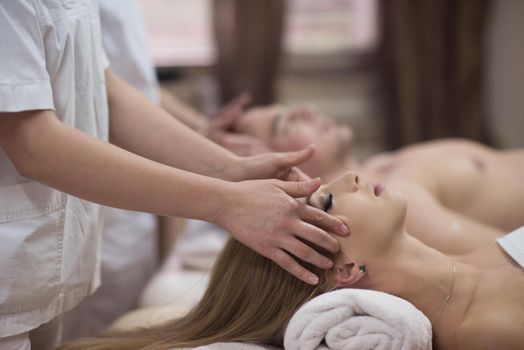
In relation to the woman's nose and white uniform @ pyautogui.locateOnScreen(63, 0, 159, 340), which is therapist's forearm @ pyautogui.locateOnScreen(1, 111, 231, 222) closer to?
the woman's nose

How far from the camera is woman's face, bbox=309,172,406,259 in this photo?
1349mm

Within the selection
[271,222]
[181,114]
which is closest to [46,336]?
[271,222]

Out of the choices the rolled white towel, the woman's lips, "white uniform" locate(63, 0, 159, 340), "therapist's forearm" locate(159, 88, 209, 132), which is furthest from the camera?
"therapist's forearm" locate(159, 88, 209, 132)

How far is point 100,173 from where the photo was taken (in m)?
1.17

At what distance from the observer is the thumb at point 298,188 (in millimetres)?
1263

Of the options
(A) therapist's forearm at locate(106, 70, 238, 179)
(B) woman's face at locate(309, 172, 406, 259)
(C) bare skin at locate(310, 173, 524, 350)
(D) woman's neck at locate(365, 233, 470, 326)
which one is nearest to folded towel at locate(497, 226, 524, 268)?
(C) bare skin at locate(310, 173, 524, 350)

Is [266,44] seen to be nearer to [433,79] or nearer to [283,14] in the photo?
[283,14]

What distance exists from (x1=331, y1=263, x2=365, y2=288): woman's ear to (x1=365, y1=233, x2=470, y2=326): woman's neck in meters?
0.04

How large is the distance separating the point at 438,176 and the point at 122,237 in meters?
1.16

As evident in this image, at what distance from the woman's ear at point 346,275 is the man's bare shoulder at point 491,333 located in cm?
24

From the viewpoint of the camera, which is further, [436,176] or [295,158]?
[436,176]

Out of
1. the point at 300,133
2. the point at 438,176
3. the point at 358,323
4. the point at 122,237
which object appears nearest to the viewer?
the point at 358,323

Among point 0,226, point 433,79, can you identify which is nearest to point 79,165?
point 0,226

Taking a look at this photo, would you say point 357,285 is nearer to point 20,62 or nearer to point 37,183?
point 37,183
